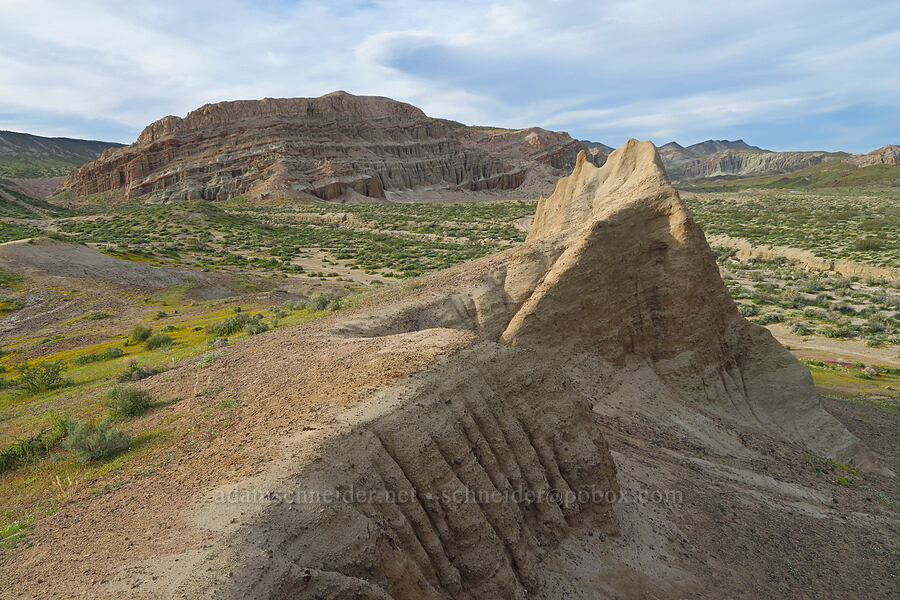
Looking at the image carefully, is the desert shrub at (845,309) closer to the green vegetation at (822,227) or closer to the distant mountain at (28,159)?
the green vegetation at (822,227)

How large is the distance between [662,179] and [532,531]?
1191cm

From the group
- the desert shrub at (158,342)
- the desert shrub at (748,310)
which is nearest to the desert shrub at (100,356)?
the desert shrub at (158,342)

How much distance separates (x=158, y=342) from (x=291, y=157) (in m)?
98.7

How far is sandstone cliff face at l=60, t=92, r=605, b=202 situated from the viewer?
105750 mm

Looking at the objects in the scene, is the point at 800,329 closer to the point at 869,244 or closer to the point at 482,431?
the point at 869,244

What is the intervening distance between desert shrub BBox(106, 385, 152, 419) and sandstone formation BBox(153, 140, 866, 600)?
306cm

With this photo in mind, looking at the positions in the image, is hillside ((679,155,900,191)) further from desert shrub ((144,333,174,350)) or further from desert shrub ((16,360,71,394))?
desert shrub ((16,360,71,394))

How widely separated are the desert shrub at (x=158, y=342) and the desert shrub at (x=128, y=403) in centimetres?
1123

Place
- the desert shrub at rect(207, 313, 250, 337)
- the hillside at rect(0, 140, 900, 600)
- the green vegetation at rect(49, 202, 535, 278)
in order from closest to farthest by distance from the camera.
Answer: the hillside at rect(0, 140, 900, 600)
the desert shrub at rect(207, 313, 250, 337)
the green vegetation at rect(49, 202, 535, 278)

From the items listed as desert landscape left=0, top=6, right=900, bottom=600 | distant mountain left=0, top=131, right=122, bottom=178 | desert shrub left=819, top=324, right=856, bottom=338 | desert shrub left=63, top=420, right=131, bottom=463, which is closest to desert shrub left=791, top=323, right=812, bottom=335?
desert landscape left=0, top=6, right=900, bottom=600

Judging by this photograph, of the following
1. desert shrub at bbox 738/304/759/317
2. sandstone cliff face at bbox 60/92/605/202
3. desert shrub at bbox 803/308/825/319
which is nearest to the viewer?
desert shrub at bbox 803/308/825/319

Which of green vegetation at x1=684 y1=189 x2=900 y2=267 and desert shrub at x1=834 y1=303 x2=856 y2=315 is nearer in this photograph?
desert shrub at x1=834 y1=303 x2=856 y2=315

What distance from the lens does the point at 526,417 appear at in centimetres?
851

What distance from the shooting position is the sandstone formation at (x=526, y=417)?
5430 mm
